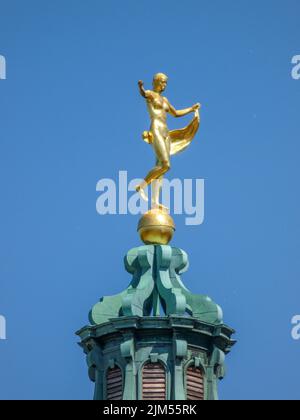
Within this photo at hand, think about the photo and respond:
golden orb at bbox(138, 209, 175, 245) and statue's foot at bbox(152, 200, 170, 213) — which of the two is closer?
golden orb at bbox(138, 209, 175, 245)

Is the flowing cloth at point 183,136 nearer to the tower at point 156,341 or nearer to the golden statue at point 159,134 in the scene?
the golden statue at point 159,134

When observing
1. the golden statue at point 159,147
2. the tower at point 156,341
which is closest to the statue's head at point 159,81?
the golden statue at point 159,147

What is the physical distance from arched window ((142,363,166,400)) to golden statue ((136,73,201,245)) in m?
4.42

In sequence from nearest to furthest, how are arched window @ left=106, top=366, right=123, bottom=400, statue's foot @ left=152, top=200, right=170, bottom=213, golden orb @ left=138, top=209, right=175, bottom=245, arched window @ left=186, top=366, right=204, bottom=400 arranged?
1. arched window @ left=186, top=366, right=204, bottom=400
2. arched window @ left=106, top=366, right=123, bottom=400
3. golden orb @ left=138, top=209, right=175, bottom=245
4. statue's foot @ left=152, top=200, right=170, bottom=213

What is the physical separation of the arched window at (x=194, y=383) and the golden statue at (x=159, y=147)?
174 inches

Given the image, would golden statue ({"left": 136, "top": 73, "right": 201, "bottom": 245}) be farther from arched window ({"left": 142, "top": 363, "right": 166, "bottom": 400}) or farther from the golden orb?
arched window ({"left": 142, "top": 363, "right": 166, "bottom": 400})

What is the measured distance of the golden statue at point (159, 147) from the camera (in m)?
163

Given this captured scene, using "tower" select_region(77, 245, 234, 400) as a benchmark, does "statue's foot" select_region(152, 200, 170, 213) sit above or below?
above

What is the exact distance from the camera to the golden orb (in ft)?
534

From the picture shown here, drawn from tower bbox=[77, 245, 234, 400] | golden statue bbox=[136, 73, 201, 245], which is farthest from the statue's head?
tower bbox=[77, 245, 234, 400]

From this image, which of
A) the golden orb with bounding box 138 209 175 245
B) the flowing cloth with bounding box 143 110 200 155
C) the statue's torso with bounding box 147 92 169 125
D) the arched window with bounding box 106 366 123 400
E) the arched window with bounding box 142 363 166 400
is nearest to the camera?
the arched window with bounding box 142 363 166 400

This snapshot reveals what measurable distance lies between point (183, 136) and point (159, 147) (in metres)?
1.30
